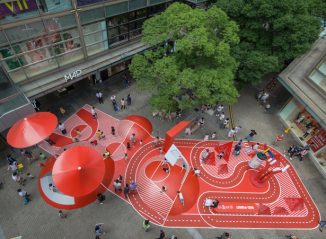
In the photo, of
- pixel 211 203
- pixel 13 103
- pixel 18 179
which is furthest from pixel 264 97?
pixel 18 179

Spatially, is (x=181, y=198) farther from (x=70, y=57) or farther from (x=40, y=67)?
(x=40, y=67)

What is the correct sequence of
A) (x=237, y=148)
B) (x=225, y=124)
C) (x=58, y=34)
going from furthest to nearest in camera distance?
(x=225, y=124), (x=237, y=148), (x=58, y=34)

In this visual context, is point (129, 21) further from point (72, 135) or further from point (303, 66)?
point (303, 66)

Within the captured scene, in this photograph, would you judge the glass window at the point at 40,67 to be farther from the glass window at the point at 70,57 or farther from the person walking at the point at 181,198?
the person walking at the point at 181,198

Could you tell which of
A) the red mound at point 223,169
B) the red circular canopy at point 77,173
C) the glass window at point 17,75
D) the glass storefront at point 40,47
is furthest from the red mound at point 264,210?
the glass window at point 17,75

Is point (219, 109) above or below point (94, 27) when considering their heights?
below

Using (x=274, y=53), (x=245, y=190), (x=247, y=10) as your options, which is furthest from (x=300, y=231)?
(x=247, y=10)
